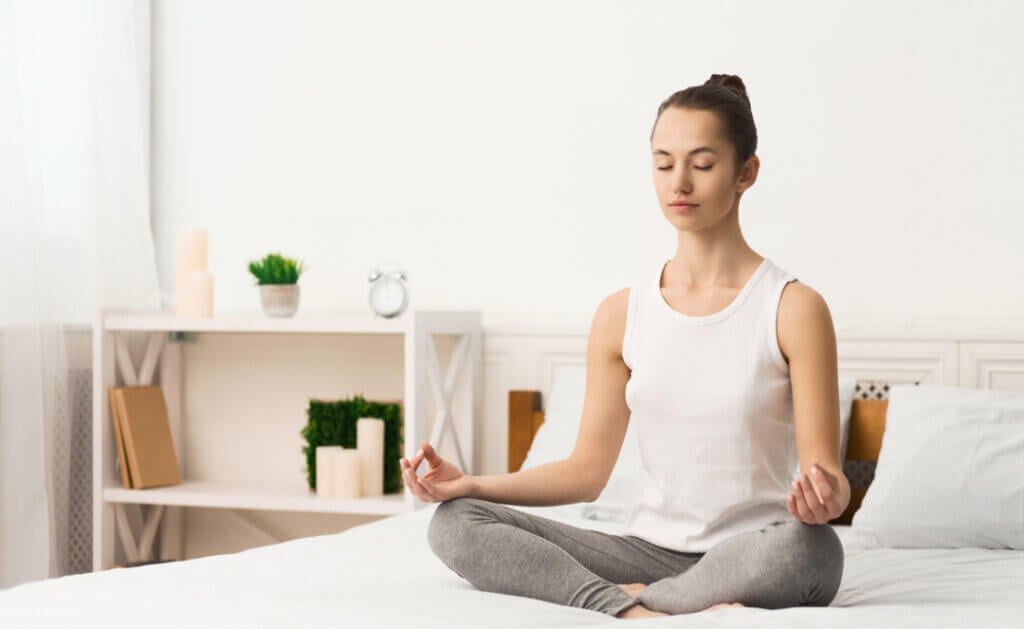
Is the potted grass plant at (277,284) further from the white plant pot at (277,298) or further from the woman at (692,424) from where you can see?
the woman at (692,424)

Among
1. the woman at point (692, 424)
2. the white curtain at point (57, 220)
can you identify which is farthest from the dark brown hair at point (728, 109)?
the white curtain at point (57, 220)

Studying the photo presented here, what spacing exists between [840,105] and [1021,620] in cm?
156

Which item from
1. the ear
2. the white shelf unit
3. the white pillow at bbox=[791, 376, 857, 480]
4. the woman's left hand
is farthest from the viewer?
the white shelf unit

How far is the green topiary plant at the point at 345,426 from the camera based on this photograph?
293 cm

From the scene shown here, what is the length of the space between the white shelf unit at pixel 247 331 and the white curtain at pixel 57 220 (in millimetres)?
97

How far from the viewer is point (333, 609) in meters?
1.38

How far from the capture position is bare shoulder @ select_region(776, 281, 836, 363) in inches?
60.3

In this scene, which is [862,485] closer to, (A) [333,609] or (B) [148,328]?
(A) [333,609]

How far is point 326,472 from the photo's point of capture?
289 cm

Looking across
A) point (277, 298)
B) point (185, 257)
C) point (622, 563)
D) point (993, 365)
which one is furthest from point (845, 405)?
point (185, 257)

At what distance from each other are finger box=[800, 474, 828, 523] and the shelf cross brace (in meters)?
1.55

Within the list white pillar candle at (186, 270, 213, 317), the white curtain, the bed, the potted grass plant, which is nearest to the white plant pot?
the potted grass plant

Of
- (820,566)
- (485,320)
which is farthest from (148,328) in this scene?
(820,566)

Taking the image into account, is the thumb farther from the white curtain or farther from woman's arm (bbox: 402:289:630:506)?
Result: the white curtain
